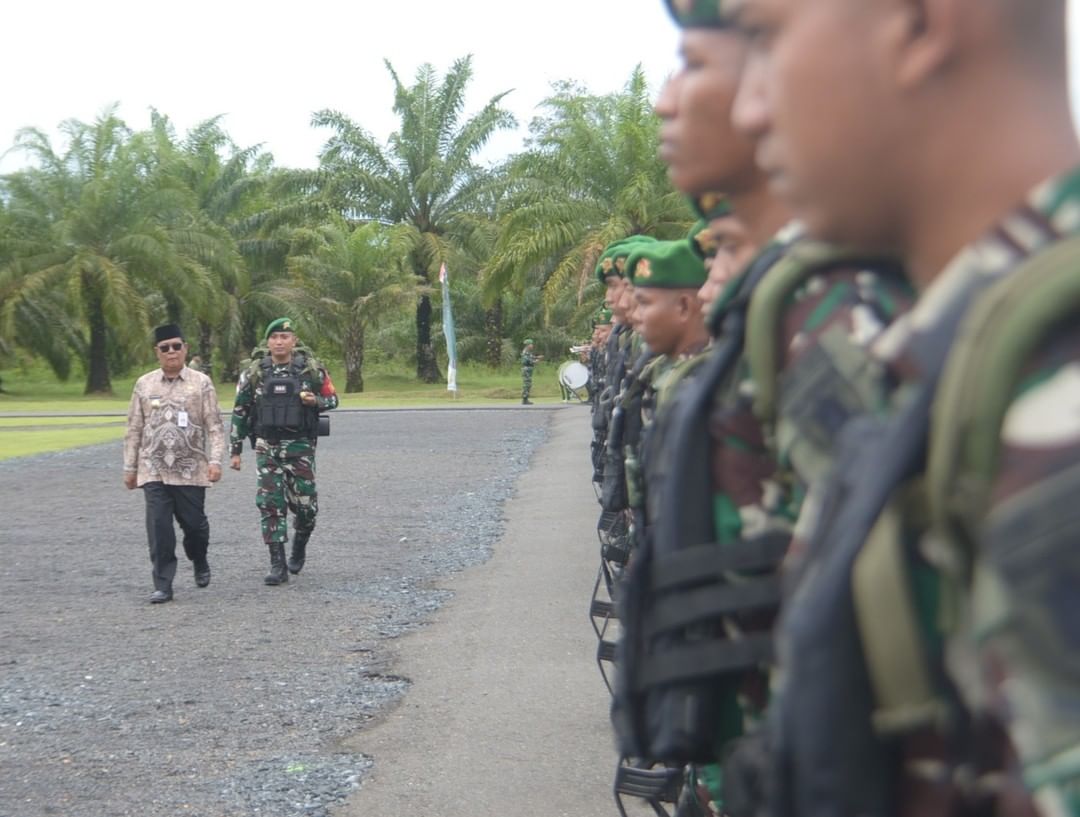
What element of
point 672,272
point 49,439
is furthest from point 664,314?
point 49,439

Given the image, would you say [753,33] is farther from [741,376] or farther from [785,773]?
[785,773]

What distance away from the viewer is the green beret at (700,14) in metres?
1.63

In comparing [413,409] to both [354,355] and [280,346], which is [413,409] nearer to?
[354,355]

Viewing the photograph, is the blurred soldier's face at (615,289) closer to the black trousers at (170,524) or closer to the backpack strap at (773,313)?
the black trousers at (170,524)

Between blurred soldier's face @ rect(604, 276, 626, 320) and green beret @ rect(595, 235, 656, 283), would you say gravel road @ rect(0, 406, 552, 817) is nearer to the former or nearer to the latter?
blurred soldier's face @ rect(604, 276, 626, 320)

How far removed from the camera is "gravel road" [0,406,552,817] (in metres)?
4.82

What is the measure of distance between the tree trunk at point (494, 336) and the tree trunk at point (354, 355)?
184 inches

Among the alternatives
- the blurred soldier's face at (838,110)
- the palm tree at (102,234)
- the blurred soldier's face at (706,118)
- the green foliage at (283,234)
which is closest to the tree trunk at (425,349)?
the green foliage at (283,234)

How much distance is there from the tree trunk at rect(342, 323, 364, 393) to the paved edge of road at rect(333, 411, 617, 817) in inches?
1236

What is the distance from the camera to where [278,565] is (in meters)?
9.12

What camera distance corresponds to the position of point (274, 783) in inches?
187

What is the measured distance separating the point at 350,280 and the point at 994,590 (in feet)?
130

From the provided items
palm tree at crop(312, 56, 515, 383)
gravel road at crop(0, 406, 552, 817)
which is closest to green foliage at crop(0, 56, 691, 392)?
palm tree at crop(312, 56, 515, 383)

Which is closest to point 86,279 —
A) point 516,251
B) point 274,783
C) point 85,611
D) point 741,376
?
point 516,251
